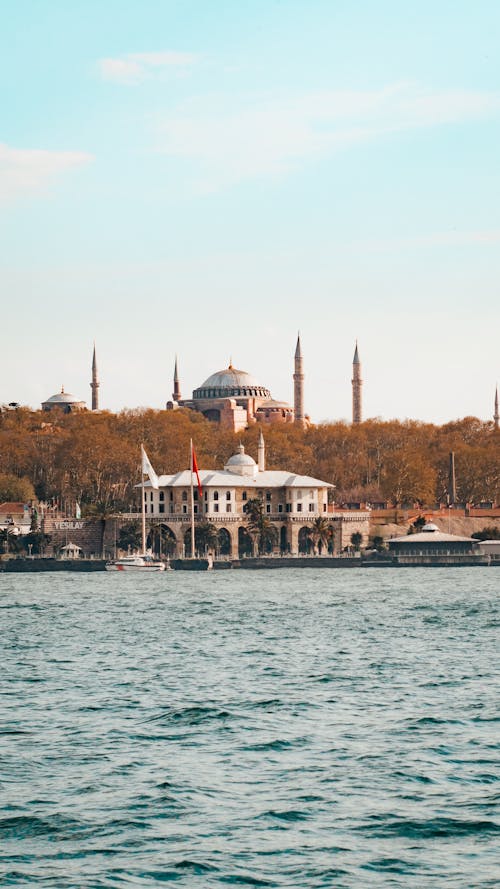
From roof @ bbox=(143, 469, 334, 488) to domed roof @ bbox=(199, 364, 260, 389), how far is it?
67434 mm

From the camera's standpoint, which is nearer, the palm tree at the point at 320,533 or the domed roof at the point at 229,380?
the palm tree at the point at 320,533

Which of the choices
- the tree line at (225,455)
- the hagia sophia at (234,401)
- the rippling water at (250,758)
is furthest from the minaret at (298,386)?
the rippling water at (250,758)

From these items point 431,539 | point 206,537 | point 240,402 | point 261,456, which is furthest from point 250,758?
point 240,402

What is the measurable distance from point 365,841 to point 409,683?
52.2 feet

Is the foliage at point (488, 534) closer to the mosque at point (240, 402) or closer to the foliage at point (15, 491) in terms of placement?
the foliage at point (15, 491)

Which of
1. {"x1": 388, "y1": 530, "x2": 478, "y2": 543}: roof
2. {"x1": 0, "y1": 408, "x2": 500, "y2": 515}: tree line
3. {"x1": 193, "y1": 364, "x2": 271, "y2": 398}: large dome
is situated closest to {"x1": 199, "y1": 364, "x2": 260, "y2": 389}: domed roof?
{"x1": 193, "y1": 364, "x2": 271, "y2": 398}: large dome

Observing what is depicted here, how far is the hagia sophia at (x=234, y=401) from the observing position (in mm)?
177250

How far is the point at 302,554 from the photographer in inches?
4742

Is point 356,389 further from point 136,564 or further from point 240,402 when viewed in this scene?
point 136,564

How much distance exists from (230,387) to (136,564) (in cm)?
8680

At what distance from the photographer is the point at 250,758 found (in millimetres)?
27672

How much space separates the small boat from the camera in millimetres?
108312

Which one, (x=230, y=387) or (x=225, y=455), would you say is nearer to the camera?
(x=225, y=455)

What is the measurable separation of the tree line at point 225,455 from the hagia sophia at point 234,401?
2490 cm
